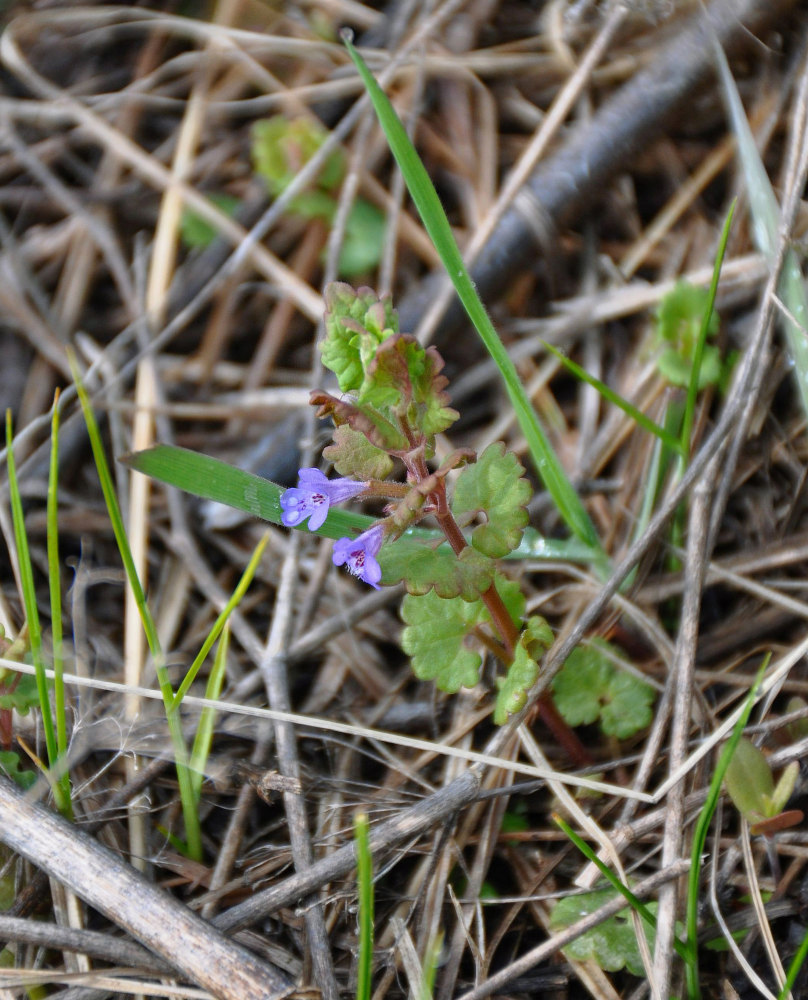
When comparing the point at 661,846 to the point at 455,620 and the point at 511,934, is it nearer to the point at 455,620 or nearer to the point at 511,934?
the point at 511,934

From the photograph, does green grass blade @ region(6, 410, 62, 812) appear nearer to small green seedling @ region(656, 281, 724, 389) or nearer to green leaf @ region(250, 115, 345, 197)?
green leaf @ region(250, 115, 345, 197)

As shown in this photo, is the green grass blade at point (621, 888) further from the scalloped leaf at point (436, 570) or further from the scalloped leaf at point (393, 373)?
the scalloped leaf at point (393, 373)

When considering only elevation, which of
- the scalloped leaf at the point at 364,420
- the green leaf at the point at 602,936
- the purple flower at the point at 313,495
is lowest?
the green leaf at the point at 602,936

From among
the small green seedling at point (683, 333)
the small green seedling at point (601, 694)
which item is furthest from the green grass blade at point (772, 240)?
the small green seedling at point (601, 694)

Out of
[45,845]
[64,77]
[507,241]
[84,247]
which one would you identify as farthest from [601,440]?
[64,77]

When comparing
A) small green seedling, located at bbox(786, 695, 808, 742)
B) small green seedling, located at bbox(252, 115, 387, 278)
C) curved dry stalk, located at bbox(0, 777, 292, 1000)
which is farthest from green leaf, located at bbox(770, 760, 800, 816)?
small green seedling, located at bbox(252, 115, 387, 278)

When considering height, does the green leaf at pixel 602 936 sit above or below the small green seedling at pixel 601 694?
below
